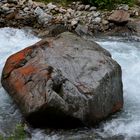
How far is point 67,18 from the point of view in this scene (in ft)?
38.9

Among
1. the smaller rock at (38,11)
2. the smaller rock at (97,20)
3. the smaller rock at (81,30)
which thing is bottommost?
the smaller rock at (81,30)

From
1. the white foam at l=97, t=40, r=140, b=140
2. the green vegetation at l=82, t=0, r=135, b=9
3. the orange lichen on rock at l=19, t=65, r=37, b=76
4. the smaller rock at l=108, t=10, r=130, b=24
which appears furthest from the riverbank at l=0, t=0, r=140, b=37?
the orange lichen on rock at l=19, t=65, r=37, b=76

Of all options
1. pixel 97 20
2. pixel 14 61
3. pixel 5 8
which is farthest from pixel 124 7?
pixel 14 61

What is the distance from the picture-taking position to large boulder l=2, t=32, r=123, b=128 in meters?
6.98

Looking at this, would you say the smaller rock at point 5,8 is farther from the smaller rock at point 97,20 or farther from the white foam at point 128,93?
the white foam at point 128,93

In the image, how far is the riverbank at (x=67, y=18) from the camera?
11.5 metres

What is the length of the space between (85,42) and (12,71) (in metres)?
1.46

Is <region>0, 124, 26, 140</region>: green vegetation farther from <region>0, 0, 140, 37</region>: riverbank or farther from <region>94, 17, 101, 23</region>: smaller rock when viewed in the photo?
<region>94, 17, 101, 23</region>: smaller rock

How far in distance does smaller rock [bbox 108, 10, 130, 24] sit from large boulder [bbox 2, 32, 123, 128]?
3489mm

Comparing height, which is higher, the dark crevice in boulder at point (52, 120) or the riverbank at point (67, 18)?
the dark crevice in boulder at point (52, 120)

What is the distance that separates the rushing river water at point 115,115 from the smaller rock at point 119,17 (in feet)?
3.92

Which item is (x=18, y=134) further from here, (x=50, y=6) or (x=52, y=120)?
(x=50, y=6)

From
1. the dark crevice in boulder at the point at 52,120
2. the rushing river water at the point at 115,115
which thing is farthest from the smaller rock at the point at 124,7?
the dark crevice in boulder at the point at 52,120

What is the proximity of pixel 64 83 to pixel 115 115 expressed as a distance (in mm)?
1086
